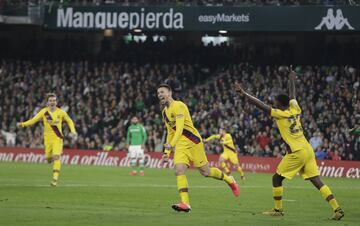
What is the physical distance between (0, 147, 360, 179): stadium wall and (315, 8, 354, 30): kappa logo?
670 centimetres

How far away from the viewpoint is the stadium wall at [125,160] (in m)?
35.9

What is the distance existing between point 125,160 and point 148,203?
23082 mm

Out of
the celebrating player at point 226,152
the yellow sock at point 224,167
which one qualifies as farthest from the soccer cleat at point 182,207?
the celebrating player at point 226,152

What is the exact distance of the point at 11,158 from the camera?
1790 inches

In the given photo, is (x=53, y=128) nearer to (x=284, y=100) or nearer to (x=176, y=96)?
(x=284, y=100)

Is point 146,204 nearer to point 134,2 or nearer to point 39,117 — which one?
point 39,117

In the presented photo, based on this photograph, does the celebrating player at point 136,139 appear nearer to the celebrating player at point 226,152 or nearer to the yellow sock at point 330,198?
the celebrating player at point 226,152

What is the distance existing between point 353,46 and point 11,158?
18.2 meters

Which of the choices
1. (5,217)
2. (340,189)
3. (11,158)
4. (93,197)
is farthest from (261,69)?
(5,217)

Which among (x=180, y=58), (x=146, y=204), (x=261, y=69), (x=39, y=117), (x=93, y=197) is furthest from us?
(x=180, y=58)

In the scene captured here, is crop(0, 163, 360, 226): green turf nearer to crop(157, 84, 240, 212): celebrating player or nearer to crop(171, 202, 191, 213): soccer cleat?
crop(171, 202, 191, 213): soccer cleat

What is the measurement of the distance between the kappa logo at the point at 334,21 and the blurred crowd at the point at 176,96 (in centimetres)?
274

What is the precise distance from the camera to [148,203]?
19812 mm

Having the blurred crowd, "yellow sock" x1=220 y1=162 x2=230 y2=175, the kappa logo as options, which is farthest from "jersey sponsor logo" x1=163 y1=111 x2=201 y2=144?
the kappa logo
